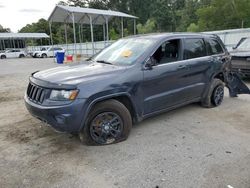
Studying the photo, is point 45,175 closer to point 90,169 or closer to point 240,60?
point 90,169

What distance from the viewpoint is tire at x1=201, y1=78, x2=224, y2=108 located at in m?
5.53

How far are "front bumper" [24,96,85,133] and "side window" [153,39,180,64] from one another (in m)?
1.74

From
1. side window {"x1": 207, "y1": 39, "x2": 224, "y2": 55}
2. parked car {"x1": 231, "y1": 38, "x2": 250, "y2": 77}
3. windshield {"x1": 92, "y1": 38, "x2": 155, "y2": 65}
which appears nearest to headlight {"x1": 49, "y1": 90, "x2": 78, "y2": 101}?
windshield {"x1": 92, "y1": 38, "x2": 155, "y2": 65}

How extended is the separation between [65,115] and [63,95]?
0.28m

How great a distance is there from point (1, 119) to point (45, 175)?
2.78 m

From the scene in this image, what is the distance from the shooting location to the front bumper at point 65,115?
3.30m

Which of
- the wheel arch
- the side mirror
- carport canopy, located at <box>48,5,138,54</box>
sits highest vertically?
carport canopy, located at <box>48,5,138,54</box>

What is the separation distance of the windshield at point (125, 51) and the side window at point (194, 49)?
904 millimetres

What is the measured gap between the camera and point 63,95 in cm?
334

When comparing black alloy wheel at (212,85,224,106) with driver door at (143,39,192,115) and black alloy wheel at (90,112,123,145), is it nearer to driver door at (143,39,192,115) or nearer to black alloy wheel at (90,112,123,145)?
driver door at (143,39,192,115)

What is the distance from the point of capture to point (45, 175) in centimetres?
303

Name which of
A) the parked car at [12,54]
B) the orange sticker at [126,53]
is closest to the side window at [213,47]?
the orange sticker at [126,53]

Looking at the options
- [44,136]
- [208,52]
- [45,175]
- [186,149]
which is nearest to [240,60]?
[208,52]

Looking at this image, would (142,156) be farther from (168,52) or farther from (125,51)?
(168,52)
